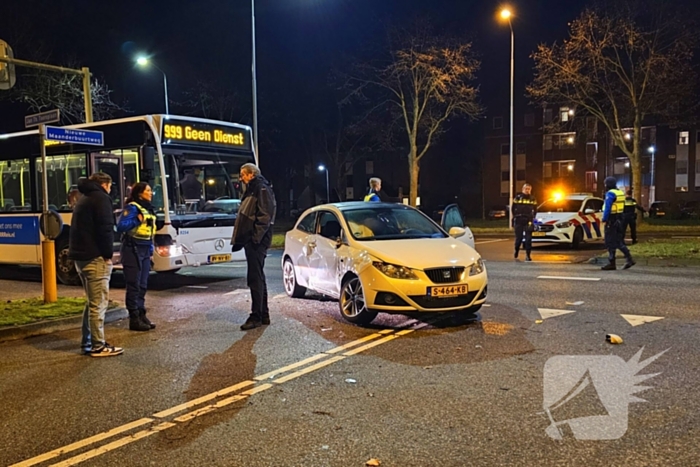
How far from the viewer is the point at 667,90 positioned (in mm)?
27484

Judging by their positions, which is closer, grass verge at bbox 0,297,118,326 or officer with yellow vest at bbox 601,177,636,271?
grass verge at bbox 0,297,118,326

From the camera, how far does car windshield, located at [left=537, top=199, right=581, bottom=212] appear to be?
19.5m

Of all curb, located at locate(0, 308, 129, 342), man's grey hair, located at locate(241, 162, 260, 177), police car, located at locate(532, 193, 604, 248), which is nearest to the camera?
curb, located at locate(0, 308, 129, 342)

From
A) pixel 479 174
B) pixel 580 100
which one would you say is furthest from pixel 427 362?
pixel 479 174

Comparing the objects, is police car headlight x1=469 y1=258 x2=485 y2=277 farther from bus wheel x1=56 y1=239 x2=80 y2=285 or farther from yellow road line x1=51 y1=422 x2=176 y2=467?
bus wheel x1=56 y1=239 x2=80 y2=285

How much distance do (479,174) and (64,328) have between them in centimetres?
6342

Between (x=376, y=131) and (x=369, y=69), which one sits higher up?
(x=369, y=69)

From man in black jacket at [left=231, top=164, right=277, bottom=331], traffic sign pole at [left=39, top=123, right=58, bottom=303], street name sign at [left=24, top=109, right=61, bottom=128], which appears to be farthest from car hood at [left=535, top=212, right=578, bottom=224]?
traffic sign pole at [left=39, top=123, right=58, bottom=303]

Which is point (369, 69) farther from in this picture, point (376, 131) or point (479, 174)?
point (479, 174)

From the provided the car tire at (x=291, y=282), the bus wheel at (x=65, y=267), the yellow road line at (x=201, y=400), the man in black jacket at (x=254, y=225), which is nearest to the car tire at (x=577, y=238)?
the car tire at (x=291, y=282)

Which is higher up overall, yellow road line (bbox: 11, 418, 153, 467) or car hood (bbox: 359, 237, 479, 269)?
car hood (bbox: 359, 237, 479, 269)

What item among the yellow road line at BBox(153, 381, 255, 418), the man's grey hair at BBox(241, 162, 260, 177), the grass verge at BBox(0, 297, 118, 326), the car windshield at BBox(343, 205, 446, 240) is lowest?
the yellow road line at BBox(153, 381, 255, 418)

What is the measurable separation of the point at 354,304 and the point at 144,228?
283cm

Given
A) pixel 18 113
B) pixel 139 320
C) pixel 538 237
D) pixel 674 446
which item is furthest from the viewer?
pixel 18 113
